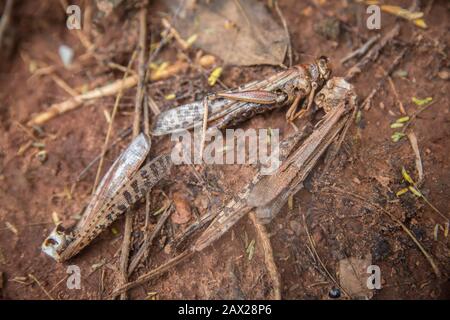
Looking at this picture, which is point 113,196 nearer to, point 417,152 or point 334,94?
point 334,94

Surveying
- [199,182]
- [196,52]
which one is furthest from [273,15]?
[199,182]

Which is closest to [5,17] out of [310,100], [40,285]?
[40,285]

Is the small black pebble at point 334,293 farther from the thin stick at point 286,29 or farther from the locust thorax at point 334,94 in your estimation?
the thin stick at point 286,29

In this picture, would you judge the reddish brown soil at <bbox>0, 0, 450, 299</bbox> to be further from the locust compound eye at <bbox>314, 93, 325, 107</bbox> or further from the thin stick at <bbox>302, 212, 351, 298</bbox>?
the locust compound eye at <bbox>314, 93, 325, 107</bbox>

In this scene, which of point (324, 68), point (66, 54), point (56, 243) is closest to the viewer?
point (56, 243)

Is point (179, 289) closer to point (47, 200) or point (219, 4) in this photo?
point (47, 200)

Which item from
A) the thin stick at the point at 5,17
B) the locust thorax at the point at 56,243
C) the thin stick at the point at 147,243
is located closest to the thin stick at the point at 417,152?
the thin stick at the point at 147,243
